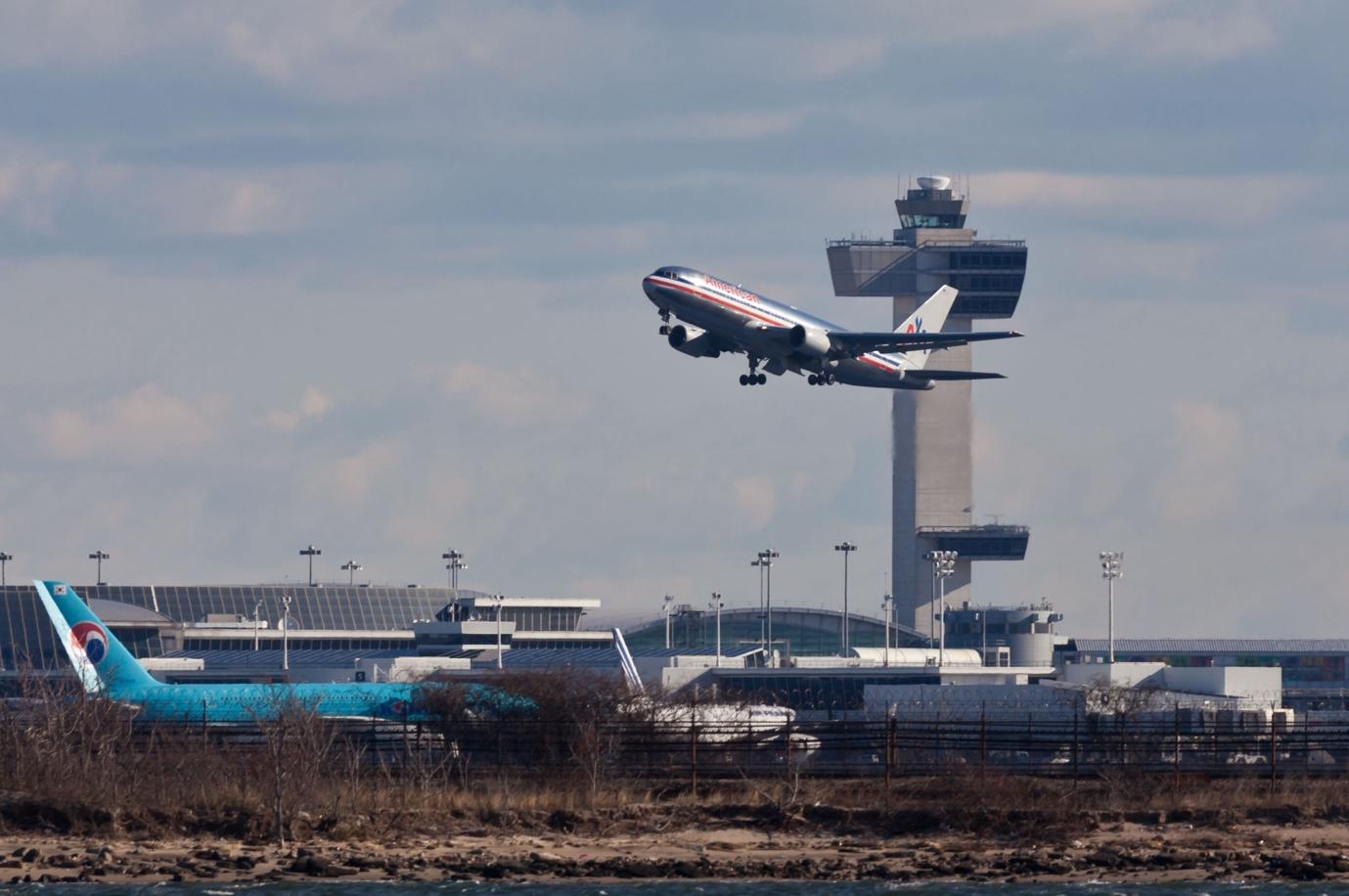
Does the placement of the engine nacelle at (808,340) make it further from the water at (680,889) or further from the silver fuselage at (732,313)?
the water at (680,889)

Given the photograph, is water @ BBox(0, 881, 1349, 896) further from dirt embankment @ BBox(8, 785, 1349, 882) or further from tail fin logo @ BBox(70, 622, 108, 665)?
tail fin logo @ BBox(70, 622, 108, 665)

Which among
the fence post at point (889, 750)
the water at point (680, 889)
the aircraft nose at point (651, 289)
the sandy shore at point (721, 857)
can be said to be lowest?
the water at point (680, 889)

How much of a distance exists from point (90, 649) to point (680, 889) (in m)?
40.5

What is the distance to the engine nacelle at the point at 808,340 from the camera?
99.7 m

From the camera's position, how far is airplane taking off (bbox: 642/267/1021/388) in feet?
323

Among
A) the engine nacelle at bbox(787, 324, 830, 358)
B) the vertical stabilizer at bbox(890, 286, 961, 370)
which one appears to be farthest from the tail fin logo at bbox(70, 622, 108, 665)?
the vertical stabilizer at bbox(890, 286, 961, 370)

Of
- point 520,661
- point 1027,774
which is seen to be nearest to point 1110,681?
point 520,661

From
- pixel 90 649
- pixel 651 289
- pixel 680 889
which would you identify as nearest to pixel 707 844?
pixel 680 889

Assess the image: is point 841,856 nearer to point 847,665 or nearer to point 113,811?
point 113,811

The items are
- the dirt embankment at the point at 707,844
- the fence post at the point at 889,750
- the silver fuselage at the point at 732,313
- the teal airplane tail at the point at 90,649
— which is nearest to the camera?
the dirt embankment at the point at 707,844

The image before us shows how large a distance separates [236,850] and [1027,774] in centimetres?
2443

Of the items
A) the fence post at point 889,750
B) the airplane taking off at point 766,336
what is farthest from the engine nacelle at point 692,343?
the fence post at point 889,750

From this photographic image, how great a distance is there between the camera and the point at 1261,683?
445 feet

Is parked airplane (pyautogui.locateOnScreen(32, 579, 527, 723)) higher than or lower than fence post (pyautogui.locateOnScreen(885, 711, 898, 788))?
higher
